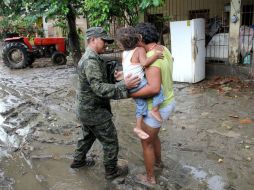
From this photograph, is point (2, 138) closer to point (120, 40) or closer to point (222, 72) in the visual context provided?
point (120, 40)

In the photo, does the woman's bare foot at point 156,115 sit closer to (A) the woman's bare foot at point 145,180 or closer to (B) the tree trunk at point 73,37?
(A) the woman's bare foot at point 145,180

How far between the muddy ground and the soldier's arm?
118 centimetres

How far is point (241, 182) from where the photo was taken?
363 centimetres

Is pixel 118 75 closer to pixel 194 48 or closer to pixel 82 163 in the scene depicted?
pixel 82 163

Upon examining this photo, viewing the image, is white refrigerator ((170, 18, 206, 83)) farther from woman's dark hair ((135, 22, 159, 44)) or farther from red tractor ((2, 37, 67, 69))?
red tractor ((2, 37, 67, 69))

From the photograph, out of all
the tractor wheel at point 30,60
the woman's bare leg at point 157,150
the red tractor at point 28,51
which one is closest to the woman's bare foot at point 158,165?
the woman's bare leg at point 157,150

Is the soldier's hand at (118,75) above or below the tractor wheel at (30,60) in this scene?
above

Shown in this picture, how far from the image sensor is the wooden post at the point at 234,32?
7980 mm

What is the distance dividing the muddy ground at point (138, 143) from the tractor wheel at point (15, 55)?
4.93 metres

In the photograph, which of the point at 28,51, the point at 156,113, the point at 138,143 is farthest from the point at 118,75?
the point at 28,51

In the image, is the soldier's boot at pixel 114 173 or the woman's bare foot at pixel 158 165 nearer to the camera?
the soldier's boot at pixel 114 173

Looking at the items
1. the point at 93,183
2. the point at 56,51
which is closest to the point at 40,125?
the point at 93,183

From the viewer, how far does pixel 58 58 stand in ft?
44.0

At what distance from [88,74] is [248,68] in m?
5.89
